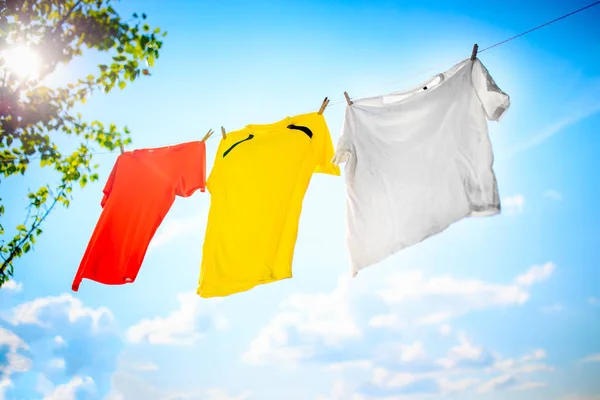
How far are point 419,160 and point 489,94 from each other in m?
0.72

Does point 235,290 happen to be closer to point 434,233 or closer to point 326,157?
point 326,157

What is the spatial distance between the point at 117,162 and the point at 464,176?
3784 millimetres

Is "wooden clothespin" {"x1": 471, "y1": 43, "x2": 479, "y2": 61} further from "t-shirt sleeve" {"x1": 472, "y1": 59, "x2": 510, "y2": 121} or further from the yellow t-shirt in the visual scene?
the yellow t-shirt

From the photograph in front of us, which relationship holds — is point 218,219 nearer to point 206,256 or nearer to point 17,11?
point 206,256

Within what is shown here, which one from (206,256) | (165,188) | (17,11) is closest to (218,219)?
(206,256)

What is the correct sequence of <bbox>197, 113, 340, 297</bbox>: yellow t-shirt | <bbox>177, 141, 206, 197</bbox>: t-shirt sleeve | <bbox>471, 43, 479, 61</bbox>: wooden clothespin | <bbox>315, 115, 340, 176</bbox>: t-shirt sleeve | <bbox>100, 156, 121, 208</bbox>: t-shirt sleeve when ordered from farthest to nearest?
1. <bbox>100, 156, 121, 208</bbox>: t-shirt sleeve
2. <bbox>177, 141, 206, 197</bbox>: t-shirt sleeve
3. <bbox>315, 115, 340, 176</bbox>: t-shirt sleeve
4. <bbox>197, 113, 340, 297</bbox>: yellow t-shirt
5. <bbox>471, 43, 479, 61</bbox>: wooden clothespin

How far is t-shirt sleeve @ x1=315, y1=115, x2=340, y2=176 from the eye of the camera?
12.1 ft

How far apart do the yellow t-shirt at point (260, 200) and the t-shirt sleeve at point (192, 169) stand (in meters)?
0.24

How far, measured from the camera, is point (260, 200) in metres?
3.54

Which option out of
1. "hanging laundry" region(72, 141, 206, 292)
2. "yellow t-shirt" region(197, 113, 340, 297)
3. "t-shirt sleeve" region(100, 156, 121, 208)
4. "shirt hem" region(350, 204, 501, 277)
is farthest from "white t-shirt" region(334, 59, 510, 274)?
"t-shirt sleeve" region(100, 156, 121, 208)

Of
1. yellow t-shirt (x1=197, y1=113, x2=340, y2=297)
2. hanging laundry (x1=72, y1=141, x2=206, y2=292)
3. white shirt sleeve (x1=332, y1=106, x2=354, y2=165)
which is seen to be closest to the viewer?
yellow t-shirt (x1=197, y1=113, x2=340, y2=297)

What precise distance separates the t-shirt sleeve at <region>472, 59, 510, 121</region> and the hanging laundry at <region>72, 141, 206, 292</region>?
2780 millimetres

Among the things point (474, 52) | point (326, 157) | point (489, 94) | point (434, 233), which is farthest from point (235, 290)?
point (474, 52)

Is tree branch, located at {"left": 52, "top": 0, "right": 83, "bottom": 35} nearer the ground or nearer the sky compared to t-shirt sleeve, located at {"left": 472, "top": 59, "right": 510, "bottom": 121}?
nearer the sky
